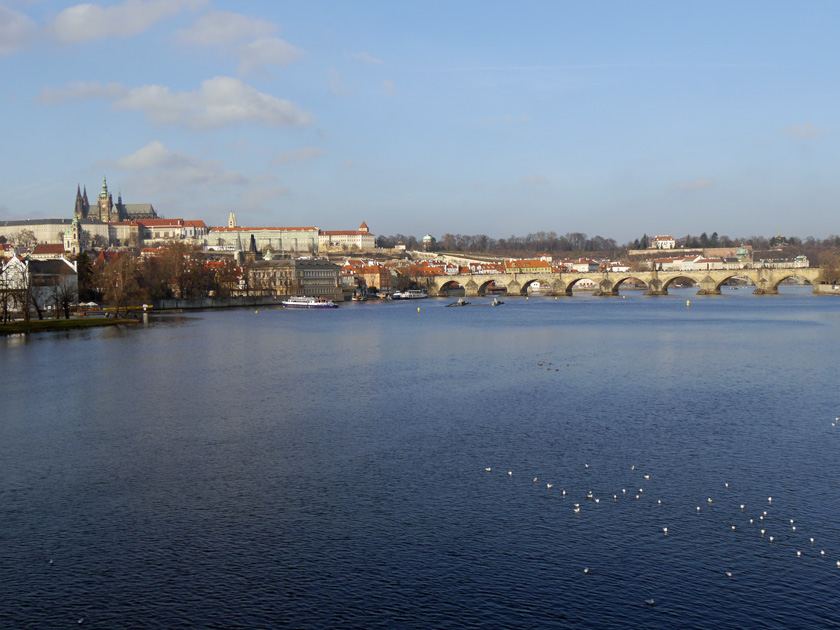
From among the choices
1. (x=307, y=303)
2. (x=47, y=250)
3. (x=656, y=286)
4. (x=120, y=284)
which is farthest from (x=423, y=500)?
(x=47, y=250)

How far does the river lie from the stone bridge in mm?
67163

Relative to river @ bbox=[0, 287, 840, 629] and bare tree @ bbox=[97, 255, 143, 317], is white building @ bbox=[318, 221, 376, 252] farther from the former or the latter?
river @ bbox=[0, 287, 840, 629]

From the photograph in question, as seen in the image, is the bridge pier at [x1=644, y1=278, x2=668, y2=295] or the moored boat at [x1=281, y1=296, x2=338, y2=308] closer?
the moored boat at [x1=281, y1=296, x2=338, y2=308]

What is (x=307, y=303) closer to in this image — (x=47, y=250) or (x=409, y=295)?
(x=409, y=295)

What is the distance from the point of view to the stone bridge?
87188 mm

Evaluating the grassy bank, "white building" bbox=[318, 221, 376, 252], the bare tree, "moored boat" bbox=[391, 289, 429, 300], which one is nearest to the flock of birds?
the grassy bank

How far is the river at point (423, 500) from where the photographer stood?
28.6 feet

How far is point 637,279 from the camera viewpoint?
10131 centimetres

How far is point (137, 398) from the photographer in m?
21.2

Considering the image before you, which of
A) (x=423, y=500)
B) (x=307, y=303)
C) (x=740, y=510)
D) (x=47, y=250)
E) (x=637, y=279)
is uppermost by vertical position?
(x=47, y=250)

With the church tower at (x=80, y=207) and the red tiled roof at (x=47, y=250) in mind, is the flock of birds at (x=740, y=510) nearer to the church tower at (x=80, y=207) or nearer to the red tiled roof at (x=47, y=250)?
the red tiled roof at (x=47, y=250)

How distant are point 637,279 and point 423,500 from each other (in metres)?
94.0

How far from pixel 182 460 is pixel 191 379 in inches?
421

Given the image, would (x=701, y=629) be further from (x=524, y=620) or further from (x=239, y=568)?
(x=239, y=568)
